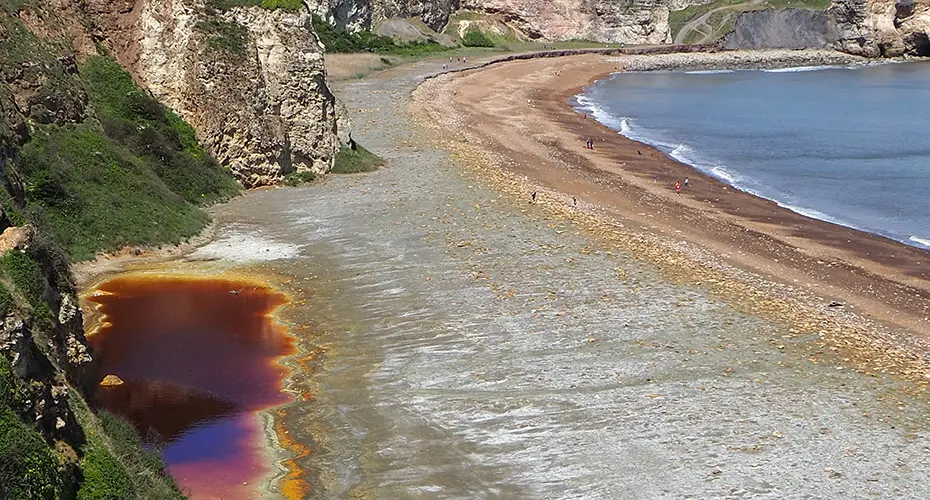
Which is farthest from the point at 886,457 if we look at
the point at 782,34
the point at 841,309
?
the point at 782,34

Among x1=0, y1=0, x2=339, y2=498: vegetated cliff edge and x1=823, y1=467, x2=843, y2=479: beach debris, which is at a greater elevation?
x1=0, y1=0, x2=339, y2=498: vegetated cliff edge

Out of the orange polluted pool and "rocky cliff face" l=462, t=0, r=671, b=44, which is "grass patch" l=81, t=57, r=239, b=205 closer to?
the orange polluted pool

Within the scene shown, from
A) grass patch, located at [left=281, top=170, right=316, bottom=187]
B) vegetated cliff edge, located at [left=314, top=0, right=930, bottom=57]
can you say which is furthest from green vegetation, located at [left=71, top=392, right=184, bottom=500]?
vegetated cliff edge, located at [left=314, top=0, right=930, bottom=57]

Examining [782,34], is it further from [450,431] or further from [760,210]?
[450,431]

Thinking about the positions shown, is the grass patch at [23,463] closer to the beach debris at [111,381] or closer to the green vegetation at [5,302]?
the green vegetation at [5,302]

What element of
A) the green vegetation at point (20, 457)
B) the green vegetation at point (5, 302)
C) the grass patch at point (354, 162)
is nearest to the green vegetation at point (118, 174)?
the grass patch at point (354, 162)
